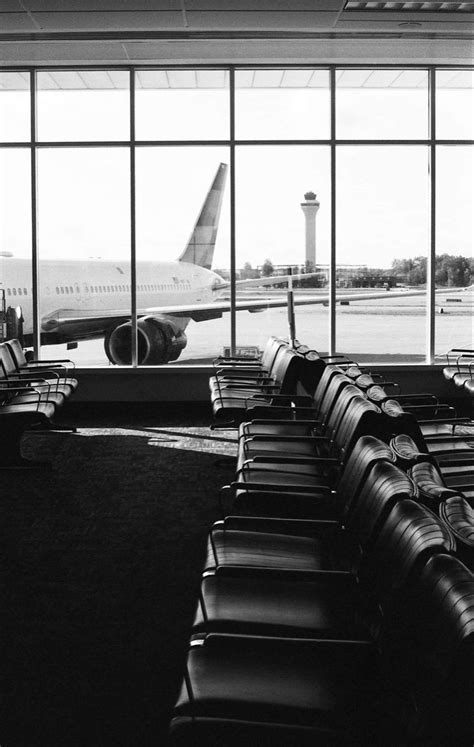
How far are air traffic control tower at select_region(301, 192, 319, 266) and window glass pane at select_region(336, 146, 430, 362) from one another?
0.27 meters

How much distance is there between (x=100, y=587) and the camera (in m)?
3.84

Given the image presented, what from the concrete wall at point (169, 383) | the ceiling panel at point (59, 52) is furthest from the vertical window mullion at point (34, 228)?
the concrete wall at point (169, 383)

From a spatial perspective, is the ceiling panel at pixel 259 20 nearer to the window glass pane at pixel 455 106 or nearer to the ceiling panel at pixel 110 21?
the ceiling panel at pixel 110 21

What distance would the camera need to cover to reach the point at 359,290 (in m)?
9.30

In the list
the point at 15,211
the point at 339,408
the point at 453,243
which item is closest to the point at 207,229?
the point at 15,211

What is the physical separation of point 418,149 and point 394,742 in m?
8.14

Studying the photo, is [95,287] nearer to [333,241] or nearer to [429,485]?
[333,241]

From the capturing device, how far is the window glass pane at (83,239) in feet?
29.9

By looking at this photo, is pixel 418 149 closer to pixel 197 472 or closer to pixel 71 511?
pixel 197 472

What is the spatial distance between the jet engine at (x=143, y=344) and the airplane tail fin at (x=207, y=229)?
817 mm

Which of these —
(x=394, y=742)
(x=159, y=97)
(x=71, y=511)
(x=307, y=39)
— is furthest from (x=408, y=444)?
(x=159, y=97)

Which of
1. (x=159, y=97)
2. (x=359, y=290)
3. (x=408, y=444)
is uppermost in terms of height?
(x=159, y=97)

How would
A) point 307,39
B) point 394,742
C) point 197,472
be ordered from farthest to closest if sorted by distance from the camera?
point 307,39 < point 197,472 < point 394,742

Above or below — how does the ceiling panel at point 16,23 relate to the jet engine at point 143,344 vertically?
above
